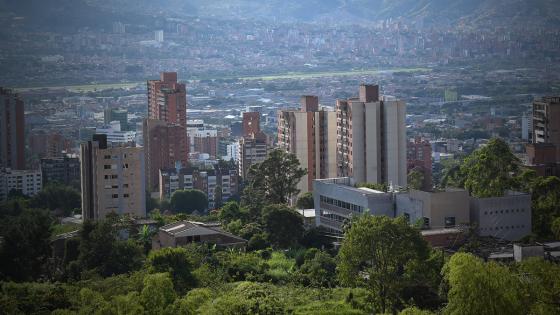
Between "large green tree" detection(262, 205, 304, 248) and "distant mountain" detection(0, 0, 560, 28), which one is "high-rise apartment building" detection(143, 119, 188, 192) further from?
Answer: "distant mountain" detection(0, 0, 560, 28)

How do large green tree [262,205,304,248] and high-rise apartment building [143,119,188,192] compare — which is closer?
large green tree [262,205,304,248]

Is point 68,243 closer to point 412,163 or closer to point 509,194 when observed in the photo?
point 509,194

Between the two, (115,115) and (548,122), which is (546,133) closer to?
(548,122)

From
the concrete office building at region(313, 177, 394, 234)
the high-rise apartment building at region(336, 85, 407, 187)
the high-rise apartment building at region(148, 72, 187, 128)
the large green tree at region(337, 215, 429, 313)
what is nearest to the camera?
the large green tree at region(337, 215, 429, 313)

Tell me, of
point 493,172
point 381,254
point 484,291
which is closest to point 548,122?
point 493,172

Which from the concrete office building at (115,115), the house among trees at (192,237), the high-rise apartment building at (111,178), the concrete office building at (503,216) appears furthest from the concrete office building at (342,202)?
the concrete office building at (115,115)

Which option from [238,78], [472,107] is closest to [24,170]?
[472,107]

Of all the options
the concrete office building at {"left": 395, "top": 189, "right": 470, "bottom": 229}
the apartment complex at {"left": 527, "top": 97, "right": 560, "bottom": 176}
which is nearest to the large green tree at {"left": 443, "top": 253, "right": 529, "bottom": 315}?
the concrete office building at {"left": 395, "top": 189, "right": 470, "bottom": 229}
